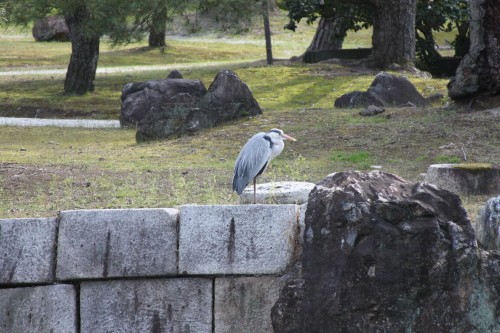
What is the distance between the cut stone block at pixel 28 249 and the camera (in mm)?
7324

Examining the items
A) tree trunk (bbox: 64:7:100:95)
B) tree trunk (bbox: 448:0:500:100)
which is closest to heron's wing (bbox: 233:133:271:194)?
tree trunk (bbox: 448:0:500:100)

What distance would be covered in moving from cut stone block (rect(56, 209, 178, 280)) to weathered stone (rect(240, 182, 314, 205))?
3.51ft

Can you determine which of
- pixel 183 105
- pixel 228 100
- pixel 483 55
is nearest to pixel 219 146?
pixel 183 105

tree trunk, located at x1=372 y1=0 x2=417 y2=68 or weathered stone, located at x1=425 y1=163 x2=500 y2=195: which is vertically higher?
weathered stone, located at x1=425 y1=163 x2=500 y2=195

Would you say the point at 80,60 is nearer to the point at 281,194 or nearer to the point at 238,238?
the point at 281,194

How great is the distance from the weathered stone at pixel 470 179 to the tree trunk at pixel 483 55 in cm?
508

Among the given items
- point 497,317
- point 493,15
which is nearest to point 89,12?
Result: point 493,15

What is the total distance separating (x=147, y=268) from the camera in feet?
24.0

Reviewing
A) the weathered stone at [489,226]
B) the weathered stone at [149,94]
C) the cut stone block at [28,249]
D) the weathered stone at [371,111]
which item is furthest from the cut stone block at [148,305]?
the weathered stone at [149,94]

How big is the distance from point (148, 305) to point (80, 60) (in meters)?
16.8

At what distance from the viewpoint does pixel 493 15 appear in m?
14.0

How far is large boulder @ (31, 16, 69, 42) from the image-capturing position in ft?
135

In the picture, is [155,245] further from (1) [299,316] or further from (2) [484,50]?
(2) [484,50]

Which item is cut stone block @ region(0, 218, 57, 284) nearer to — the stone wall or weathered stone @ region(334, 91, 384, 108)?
the stone wall
